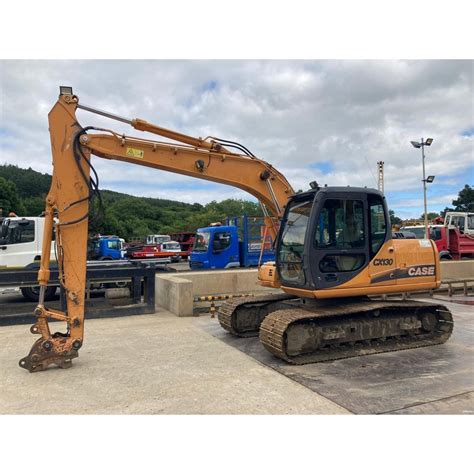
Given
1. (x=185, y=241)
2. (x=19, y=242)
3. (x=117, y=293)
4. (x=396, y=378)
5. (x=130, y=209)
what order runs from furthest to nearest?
1. (x=130, y=209)
2. (x=185, y=241)
3. (x=19, y=242)
4. (x=117, y=293)
5. (x=396, y=378)

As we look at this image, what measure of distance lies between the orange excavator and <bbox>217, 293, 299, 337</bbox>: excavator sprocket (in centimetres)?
2

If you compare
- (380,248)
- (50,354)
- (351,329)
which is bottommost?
(50,354)

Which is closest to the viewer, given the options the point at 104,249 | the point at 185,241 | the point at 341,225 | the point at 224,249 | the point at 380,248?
the point at 341,225

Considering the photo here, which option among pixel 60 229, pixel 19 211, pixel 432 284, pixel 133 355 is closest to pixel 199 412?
pixel 133 355

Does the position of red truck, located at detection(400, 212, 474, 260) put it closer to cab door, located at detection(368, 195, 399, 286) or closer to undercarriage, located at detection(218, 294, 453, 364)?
undercarriage, located at detection(218, 294, 453, 364)

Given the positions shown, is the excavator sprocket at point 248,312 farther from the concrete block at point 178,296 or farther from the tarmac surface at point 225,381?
the concrete block at point 178,296

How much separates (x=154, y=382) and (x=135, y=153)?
11.5 ft

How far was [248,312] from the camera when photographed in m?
7.93

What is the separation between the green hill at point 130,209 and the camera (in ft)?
212

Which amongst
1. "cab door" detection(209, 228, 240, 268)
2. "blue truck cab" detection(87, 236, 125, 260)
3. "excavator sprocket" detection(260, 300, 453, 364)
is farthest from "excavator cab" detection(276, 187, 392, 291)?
"blue truck cab" detection(87, 236, 125, 260)

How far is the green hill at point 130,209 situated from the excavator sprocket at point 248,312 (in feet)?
174

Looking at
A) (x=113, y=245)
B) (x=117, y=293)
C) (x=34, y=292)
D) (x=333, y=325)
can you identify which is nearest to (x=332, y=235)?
(x=333, y=325)

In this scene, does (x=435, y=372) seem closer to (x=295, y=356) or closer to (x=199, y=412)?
(x=295, y=356)

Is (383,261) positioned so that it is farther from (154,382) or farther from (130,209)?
(130,209)
